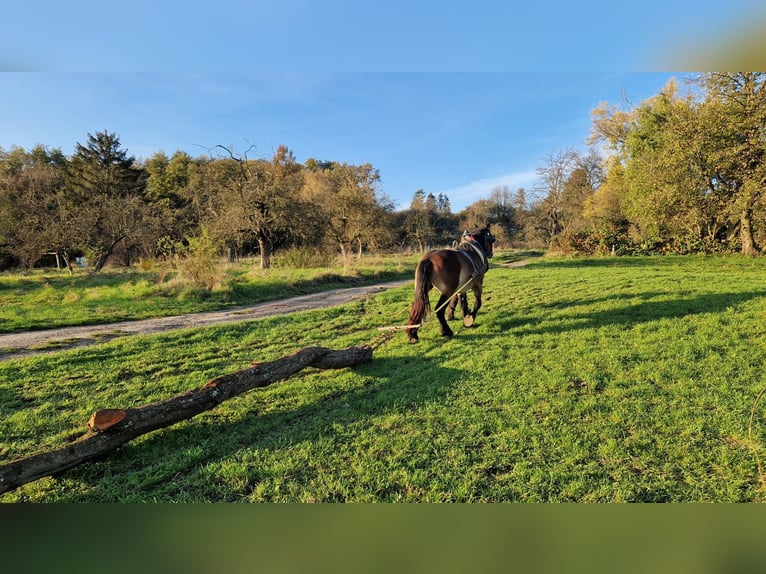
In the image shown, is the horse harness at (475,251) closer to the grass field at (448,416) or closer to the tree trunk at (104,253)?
the grass field at (448,416)

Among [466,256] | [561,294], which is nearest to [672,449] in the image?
[466,256]

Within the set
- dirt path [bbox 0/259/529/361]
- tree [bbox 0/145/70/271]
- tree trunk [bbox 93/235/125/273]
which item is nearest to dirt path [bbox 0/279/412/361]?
dirt path [bbox 0/259/529/361]

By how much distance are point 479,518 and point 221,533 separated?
946 mm

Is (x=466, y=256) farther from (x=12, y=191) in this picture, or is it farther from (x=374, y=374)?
(x=12, y=191)

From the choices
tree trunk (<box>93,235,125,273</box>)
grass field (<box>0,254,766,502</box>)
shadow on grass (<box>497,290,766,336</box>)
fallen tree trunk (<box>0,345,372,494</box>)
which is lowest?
grass field (<box>0,254,766,502</box>)

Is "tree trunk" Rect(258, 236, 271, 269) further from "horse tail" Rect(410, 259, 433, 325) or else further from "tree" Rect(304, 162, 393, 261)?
"horse tail" Rect(410, 259, 433, 325)

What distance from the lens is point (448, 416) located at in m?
3.76

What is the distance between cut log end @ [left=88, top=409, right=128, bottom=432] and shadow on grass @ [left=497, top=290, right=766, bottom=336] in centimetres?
615

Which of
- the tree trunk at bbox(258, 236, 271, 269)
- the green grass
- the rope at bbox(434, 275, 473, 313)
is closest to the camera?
the rope at bbox(434, 275, 473, 313)

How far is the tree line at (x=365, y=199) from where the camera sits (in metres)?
8.76

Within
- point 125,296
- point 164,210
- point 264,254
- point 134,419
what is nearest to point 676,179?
point 134,419

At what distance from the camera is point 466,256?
7.56 meters

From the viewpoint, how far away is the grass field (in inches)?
104

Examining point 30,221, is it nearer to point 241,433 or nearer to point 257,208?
point 257,208
